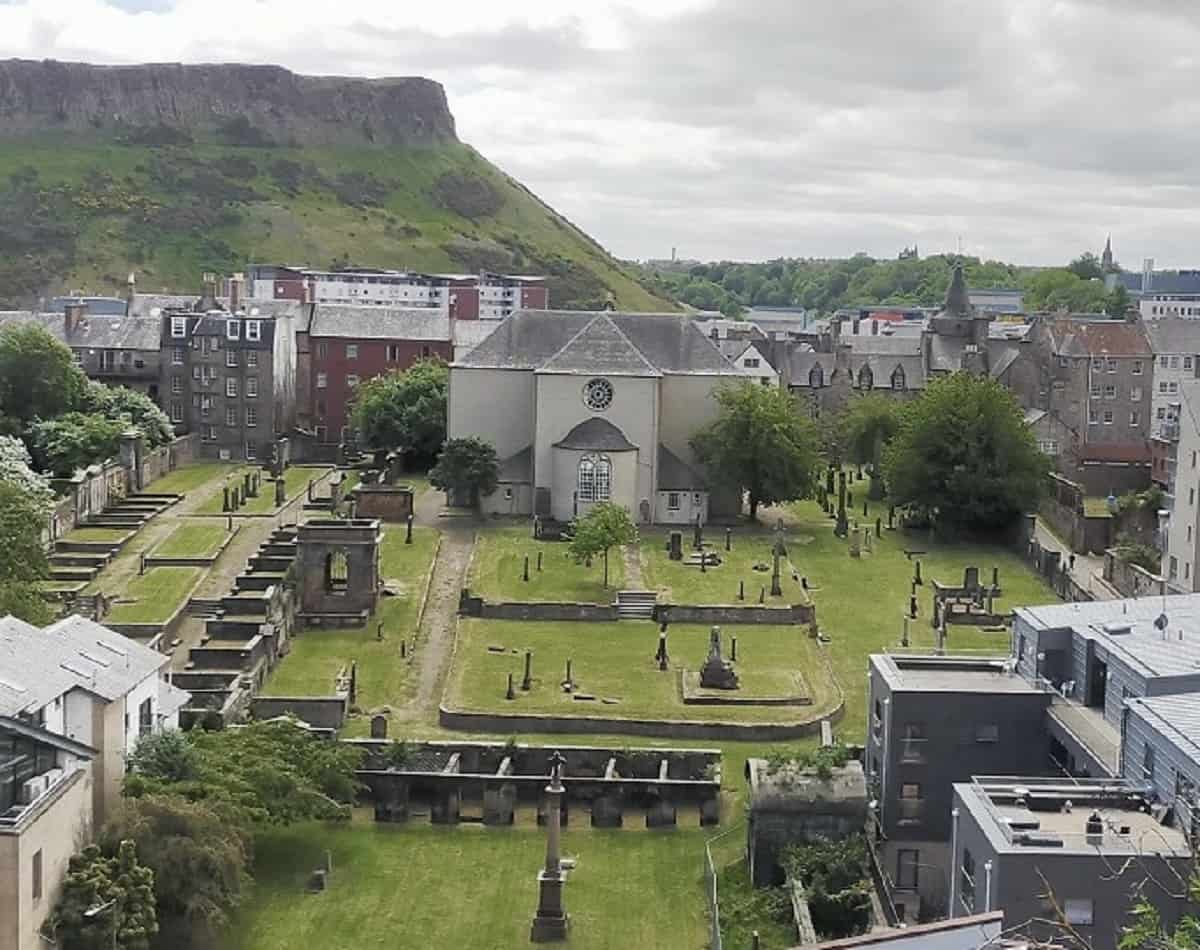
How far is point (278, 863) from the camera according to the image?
118 ft

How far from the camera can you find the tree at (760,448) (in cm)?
7169

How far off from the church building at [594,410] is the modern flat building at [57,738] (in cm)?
3636

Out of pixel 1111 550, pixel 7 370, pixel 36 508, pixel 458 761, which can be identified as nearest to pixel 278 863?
pixel 458 761

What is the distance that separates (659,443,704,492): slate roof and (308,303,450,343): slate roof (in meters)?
29.5

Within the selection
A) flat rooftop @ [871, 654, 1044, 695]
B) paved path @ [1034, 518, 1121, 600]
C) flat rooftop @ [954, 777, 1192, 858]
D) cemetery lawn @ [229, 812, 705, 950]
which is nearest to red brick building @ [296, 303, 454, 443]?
paved path @ [1034, 518, 1121, 600]

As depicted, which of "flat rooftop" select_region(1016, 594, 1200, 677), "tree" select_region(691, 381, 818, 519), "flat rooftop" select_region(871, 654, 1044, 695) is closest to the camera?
"flat rooftop" select_region(1016, 594, 1200, 677)

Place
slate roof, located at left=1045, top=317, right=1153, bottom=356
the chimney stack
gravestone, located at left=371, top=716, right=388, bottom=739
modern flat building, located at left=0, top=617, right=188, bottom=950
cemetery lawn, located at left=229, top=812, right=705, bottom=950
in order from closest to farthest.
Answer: modern flat building, located at left=0, top=617, right=188, bottom=950, cemetery lawn, located at left=229, top=812, right=705, bottom=950, gravestone, located at left=371, top=716, right=388, bottom=739, slate roof, located at left=1045, top=317, right=1153, bottom=356, the chimney stack

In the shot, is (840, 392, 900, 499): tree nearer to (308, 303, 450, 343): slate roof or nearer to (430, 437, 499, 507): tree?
(430, 437, 499, 507): tree

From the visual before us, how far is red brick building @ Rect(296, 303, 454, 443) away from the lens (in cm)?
10100

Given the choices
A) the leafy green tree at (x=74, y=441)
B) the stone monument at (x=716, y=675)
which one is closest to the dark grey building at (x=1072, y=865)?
the stone monument at (x=716, y=675)

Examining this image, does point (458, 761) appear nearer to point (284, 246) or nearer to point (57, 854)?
point (57, 854)

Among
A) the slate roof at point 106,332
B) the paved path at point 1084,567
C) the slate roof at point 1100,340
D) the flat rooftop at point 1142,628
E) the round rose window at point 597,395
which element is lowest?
the paved path at point 1084,567

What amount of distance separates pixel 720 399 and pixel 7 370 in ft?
122

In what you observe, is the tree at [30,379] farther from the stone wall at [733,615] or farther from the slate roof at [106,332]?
the stone wall at [733,615]
